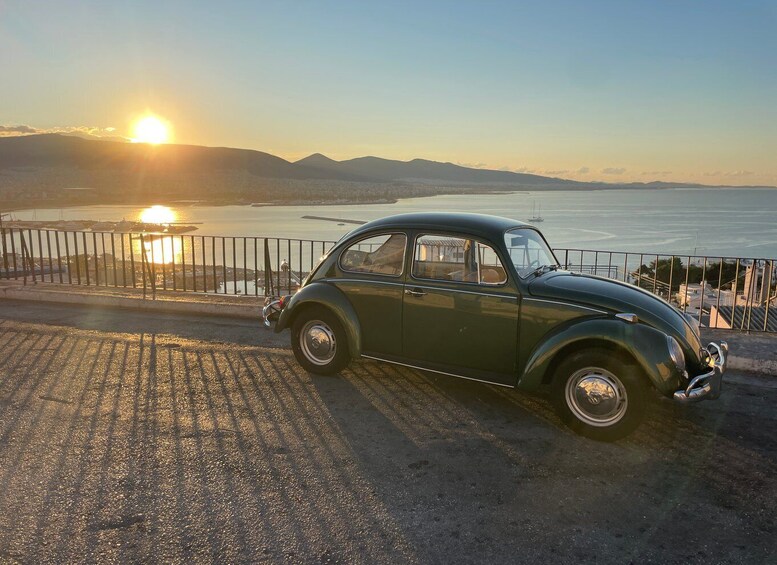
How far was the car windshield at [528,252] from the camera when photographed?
4832mm

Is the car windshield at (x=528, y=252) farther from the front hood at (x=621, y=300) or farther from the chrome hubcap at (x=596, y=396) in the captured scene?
the chrome hubcap at (x=596, y=396)

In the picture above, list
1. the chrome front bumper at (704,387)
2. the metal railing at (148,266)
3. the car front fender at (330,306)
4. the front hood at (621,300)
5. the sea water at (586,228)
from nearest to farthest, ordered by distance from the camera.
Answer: the chrome front bumper at (704,387) → the front hood at (621,300) → the car front fender at (330,306) → the metal railing at (148,266) → the sea water at (586,228)

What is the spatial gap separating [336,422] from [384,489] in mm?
1196

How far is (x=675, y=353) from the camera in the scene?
13.5ft

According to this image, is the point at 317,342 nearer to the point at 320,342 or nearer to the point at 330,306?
the point at 320,342

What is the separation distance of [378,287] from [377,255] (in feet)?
1.22

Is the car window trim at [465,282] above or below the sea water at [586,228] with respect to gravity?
above

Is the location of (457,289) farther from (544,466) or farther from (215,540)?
(215,540)

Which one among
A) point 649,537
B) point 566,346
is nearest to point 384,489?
point 649,537

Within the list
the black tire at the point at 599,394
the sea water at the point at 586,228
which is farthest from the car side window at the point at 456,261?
the sea water at the point at 586,228

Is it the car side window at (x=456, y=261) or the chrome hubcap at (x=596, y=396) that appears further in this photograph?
the car side window at (x=456, y=261)

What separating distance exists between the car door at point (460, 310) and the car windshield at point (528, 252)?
0.17 meters

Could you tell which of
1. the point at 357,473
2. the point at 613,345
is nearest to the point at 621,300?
the point at 613,345

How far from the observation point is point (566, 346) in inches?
171
